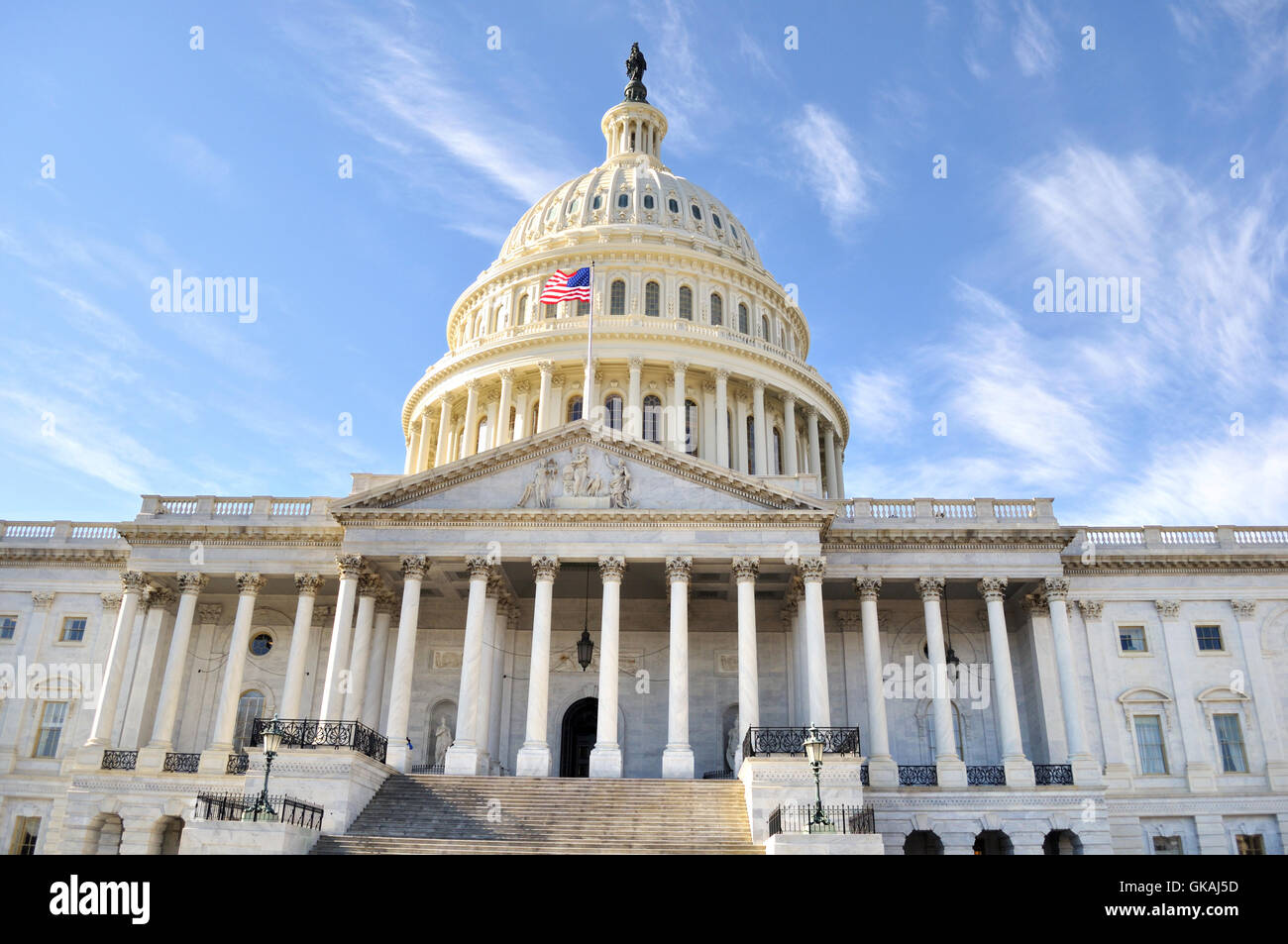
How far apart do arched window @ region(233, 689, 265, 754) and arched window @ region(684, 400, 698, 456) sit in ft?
79.4

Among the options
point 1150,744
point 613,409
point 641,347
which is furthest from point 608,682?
point 641,347

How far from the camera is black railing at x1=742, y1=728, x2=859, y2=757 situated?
31.4m

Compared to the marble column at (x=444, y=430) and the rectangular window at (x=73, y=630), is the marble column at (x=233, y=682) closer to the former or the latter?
the rectangular window at (x=73, y=630)

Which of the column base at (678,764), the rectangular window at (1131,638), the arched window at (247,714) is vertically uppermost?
the rectangular window at (1131,638)

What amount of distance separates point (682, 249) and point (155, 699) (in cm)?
3628

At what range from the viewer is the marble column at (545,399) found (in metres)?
54.0

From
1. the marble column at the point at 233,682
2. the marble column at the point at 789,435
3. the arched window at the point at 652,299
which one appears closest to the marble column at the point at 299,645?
the marble column at the point at 233,682

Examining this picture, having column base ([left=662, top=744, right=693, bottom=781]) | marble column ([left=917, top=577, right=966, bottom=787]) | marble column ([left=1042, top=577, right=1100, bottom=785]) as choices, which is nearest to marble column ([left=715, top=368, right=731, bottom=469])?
marble column ([left=917, top=577, right=966, bottom=787])

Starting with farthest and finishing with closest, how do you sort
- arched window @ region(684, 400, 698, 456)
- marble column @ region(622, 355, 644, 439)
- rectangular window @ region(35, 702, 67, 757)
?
1. arched window @ region(684, 400, 698, 456)
2. marble column @ region(622, 355, 644, 439)
3. rectangular window @ region(35, 702, 67, 757)

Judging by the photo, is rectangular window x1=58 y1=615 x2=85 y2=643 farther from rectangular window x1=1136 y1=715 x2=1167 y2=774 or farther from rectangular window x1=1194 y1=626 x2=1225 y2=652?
rectangular window x1=1194 y1=626 x2=1225 y2=652

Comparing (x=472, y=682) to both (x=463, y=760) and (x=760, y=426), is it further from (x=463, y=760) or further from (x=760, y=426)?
(x=760, y=426)

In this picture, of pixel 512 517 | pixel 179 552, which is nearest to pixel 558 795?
pixel 512 517

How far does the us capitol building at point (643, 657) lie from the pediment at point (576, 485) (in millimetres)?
A: 113

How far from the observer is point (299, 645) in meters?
37.8
